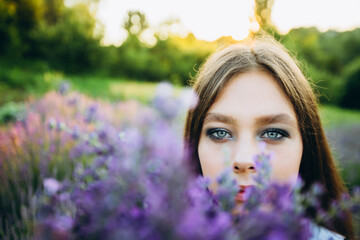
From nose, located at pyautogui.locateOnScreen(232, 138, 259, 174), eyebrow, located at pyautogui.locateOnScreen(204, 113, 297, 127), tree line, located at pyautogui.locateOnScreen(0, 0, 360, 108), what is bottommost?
nose, located at pyautogui.locateOnScreen(232, 138, 259, 174)

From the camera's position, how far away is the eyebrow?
134 centimetres

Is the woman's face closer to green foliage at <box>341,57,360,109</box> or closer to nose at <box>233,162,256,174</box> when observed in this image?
nose at <box>233,162,256,174</box>

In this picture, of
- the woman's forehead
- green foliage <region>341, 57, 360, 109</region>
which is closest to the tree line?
green foliage <region>341, 57, 360, 109</region>

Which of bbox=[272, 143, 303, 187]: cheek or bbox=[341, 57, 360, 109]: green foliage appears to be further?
bbox=[341, 57, 360, 109]: green foliage

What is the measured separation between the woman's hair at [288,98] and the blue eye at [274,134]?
8.2 inches

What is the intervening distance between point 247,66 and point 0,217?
5.81 feet

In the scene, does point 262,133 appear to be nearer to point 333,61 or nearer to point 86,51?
point 86,51

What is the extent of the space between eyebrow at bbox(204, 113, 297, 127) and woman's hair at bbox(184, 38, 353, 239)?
119 mm

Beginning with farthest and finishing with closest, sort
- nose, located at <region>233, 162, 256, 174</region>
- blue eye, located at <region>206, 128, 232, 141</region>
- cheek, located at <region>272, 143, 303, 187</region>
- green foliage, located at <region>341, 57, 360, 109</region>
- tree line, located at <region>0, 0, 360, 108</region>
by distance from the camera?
green foliage, located at <region>341, 57, 360, 109</region> < tree line, located at <region>0, 0, 360, 108</region> < blue eye, located at <region>206, 128, 232, 141</region> < cheek, located at <region>272, 143, 303, 187</region> < nose, located at <region>233, 162, 256, 174</region>

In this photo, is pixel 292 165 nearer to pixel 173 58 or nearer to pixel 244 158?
pixel 244 158

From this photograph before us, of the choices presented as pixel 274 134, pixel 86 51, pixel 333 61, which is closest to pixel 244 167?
pixel 274 134

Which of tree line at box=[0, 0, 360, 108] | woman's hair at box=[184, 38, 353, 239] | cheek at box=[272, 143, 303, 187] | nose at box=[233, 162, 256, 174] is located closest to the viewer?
nose at box=[233, 162, 256, 174]

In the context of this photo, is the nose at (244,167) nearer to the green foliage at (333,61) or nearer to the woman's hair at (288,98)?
the woman's hair at (288,98)

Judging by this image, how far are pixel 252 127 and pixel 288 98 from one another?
0.35 metres
